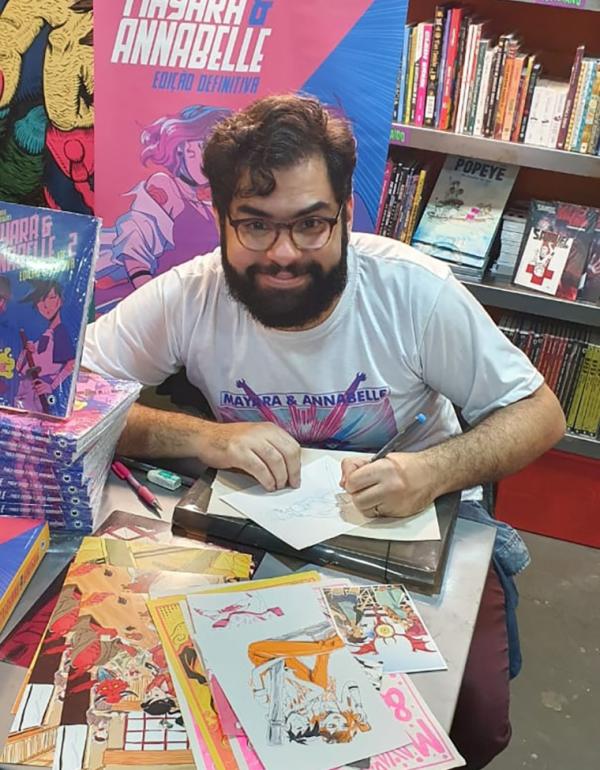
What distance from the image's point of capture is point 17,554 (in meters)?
1.03

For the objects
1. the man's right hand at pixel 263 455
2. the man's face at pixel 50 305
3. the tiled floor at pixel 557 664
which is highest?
the man's face at pixel 50 305

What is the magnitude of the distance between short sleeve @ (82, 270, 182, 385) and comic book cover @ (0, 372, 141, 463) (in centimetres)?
30

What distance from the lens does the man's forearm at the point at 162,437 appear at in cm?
133

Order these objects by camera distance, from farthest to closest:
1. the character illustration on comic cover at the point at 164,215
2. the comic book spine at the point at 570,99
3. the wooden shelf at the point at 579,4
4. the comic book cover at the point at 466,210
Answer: the comic book cover at the point at 466,210 → the comic book spine at the point at 570,99 → the wooden shelf at the point at 579,4 → the character illustration on comic cover at the point at 164,215

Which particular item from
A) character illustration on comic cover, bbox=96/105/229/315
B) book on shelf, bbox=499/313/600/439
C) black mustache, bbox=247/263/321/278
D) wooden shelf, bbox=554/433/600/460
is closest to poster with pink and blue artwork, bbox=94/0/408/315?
character illustration on comic cover, bbox=96/105/229/315

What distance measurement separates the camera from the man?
125 centimetres

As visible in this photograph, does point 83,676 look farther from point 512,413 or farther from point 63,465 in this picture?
point 512,413

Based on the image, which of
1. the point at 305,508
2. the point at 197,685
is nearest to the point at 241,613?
the point at 197,685

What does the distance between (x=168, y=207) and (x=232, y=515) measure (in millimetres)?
703

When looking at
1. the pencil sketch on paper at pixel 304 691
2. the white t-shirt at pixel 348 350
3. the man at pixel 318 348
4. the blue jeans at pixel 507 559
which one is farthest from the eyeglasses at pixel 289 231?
the pencil sketch on paper at pixel 304 691

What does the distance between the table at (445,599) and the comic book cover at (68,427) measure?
134mm

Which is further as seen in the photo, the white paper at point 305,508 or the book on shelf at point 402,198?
the book on shelf at point 402,198

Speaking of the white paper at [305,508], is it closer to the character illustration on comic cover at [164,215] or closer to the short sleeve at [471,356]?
the short sleeve at [471,356]

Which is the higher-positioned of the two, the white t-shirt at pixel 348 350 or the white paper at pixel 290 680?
the white t-shirt at pixel 348 350
